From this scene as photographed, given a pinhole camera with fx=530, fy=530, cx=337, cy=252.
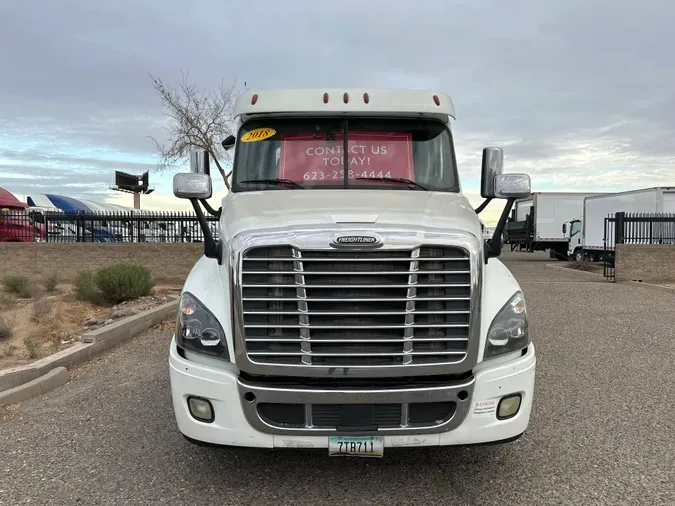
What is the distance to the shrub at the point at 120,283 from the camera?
32.4ft

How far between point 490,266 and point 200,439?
2.14 m

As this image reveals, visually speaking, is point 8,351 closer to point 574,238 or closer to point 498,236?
point 498,236

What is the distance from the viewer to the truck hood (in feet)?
10.3

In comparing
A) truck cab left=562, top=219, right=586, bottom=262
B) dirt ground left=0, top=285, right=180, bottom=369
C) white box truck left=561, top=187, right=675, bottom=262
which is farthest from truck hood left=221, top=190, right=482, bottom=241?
truck cab left=562, top=219, right=586, bottom=262

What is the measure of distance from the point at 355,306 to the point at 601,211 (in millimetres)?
22613

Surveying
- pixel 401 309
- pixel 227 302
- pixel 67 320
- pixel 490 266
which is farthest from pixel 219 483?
pixel 67 320

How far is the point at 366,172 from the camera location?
4266 mm

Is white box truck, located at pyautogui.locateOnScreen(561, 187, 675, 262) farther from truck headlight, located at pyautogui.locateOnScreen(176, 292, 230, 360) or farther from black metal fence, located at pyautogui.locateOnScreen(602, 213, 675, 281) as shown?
truck headlight, located at pyautogui.locateOnScreen(176, 292, 230, 360)

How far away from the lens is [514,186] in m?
3.79

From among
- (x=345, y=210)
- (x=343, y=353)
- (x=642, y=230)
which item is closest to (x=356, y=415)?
(x=343, y=353)

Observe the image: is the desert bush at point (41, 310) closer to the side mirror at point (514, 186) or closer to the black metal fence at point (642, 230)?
the side mirror at point (514, 186)

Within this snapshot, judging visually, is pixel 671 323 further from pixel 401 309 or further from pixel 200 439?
pixel 200 439

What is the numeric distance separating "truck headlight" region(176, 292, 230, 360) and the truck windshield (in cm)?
140

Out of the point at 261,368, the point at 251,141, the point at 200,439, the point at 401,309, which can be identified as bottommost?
the point at 200,439
